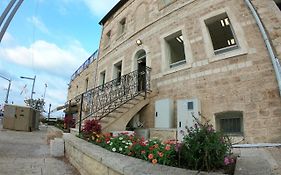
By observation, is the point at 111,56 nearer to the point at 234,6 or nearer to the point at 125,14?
the point at 125,14

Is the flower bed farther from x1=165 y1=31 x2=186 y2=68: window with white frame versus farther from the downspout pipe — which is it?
x1=165 y1=31 x2=186 y2=68: window with white frame

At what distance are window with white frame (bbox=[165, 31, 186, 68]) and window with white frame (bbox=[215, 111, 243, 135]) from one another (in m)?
3.13

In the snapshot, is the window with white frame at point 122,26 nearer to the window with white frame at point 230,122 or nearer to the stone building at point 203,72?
the stone building at point 203,72

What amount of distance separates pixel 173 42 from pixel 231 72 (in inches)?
167

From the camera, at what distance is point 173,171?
88.6 inches

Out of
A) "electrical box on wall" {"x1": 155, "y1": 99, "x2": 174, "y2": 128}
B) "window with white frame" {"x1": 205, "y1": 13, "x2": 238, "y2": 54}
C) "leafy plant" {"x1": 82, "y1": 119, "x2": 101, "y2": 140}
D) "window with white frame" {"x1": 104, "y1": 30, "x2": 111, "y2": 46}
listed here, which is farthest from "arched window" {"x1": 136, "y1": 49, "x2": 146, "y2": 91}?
"window with white frame" {"x1": 104, "y1": 30, "x2": 111, "y2": 46}

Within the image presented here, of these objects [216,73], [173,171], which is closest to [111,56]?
[216,73]

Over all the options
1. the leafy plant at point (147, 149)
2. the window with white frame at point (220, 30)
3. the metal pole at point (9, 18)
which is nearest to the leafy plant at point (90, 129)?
the leafy plant at point (147, 149)

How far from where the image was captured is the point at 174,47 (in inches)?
410

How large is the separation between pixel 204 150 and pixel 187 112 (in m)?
4.40

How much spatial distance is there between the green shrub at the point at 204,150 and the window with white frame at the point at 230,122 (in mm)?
3959

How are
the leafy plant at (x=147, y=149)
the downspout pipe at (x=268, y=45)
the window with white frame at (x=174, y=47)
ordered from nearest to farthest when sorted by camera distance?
the leafy plant at (x=147, y=149) → the downspout pipe at (x=268, y=45) → the window with white frame at (x=174, y=47)

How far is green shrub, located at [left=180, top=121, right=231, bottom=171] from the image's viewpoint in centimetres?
246

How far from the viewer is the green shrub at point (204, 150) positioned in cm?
246
